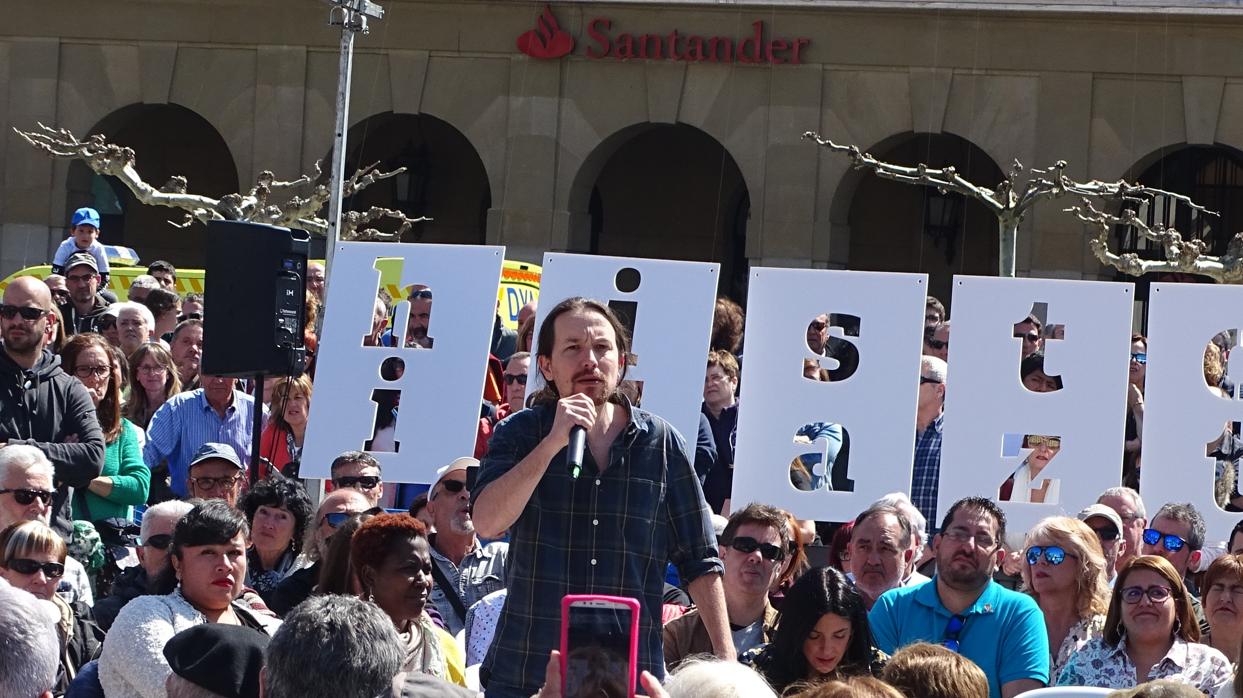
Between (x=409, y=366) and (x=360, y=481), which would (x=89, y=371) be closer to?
(x=409, y=366)

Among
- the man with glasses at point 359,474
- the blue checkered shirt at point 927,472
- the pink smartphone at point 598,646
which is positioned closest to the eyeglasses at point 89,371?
the man with glasses at point 359,474

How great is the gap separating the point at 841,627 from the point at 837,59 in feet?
59.5

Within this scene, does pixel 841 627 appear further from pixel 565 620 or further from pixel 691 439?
pixel 691 439

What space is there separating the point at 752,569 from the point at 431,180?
2064cm

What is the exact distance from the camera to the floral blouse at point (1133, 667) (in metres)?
6.54

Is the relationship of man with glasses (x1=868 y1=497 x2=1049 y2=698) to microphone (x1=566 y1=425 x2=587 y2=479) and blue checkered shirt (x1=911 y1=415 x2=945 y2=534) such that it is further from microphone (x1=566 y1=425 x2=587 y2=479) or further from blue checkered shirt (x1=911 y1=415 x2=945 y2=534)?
microphone (x1=566 y1=425 x2=587 y2=479)

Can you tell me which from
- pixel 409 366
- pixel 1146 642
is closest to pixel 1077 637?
pixel 1146 642

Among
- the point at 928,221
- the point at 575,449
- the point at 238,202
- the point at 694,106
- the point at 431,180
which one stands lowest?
the point at 575,449

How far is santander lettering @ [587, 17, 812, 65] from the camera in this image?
23.3 m

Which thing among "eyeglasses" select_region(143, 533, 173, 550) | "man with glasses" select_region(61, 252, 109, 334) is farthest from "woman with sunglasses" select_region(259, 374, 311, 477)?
"man with glasses" select_region(61, 252, 109, 334)

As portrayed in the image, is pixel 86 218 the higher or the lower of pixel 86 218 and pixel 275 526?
the higher

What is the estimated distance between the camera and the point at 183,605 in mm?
5457

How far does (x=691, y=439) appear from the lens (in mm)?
8797

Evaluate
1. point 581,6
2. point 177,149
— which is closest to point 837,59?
point 581,6
